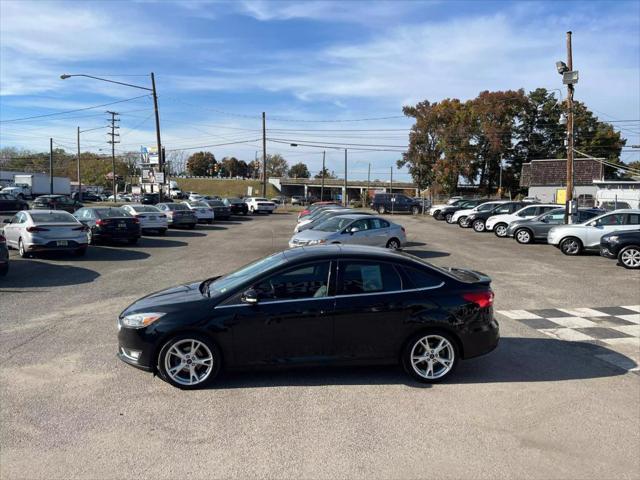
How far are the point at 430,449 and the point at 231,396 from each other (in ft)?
6.68

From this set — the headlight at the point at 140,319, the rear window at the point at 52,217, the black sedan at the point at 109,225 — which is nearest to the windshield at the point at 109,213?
the black sedan at the point at 109,225

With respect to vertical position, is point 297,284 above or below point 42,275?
above

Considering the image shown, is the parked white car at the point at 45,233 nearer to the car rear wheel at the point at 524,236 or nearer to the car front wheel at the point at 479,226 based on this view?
the car rear wheel at the point at 524,236

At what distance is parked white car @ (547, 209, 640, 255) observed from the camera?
17.4 meters

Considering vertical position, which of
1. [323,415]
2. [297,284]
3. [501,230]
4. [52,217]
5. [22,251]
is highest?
[52,217]

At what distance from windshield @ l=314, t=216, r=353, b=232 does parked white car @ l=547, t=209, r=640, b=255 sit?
8.19 m

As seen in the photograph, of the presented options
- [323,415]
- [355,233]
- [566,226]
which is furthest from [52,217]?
[566,226]

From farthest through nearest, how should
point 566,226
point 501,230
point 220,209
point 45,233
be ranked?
1. point 220,209
2. point 501,230
3. point 566,226
4. point 45,233

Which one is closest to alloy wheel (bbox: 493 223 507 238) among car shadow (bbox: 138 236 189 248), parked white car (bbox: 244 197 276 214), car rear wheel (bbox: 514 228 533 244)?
car rear wheel (bbox: 514 228 533 244)

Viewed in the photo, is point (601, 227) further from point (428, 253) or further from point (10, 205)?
point (10, 205)

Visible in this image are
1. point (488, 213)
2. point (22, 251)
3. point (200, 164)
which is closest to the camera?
point (22, 251)

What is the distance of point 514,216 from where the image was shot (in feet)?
82.2

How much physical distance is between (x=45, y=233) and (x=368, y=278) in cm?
1239

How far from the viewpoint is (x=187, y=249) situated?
18938 millimetres
